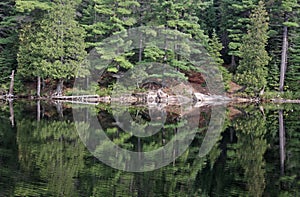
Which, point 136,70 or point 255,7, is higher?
point 255,7

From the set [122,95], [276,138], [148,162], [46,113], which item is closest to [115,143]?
[148,162]

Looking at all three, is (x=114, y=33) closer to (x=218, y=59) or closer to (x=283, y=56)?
(x=218, y=59)

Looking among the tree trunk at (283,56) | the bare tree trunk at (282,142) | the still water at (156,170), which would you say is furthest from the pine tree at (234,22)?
the still water at (156,170)

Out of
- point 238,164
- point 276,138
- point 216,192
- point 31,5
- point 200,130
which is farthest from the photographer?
point 31,5

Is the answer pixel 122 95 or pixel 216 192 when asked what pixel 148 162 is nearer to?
pixel 216 192

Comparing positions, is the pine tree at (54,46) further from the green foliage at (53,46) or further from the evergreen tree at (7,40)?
the evergreen tree at (7,40)

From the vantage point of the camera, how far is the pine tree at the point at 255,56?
3094cm

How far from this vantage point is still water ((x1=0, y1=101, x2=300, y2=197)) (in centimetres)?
856

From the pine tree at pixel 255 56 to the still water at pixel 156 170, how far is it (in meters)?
13.3

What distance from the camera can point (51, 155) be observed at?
11.3m

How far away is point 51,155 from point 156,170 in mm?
2852

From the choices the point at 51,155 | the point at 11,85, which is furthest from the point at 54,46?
the point at 51,155

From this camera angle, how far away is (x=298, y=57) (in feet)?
107

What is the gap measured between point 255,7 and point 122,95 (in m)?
12.1
